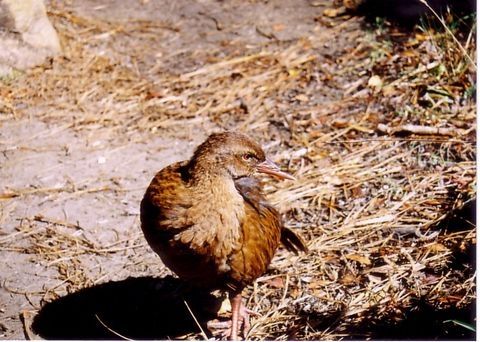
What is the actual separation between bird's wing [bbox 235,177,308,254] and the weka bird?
17cm

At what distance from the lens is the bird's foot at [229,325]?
3.95 metres

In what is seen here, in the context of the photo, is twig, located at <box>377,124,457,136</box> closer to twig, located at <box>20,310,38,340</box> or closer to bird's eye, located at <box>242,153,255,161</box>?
bird's eye, located at <box>242,153,255,161</box>

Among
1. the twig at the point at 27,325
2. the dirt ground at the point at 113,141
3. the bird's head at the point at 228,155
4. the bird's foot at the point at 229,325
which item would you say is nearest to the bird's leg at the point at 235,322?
the bird's foot at the point at 229,325

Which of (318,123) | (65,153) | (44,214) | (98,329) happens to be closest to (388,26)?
(318,123)

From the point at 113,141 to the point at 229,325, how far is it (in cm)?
199

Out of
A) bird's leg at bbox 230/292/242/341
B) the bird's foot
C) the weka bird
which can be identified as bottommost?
the bird's foot

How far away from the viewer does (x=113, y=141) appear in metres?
5.57

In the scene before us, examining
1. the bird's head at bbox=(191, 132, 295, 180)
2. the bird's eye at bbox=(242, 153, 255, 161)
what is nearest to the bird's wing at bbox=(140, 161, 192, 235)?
the bird's head at bbox=(191, 132, 295, 180)

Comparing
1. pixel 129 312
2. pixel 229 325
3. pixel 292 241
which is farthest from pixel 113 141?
pixel 229 325

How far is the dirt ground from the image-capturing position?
14.1ft

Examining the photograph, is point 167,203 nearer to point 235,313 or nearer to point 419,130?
point 235,313

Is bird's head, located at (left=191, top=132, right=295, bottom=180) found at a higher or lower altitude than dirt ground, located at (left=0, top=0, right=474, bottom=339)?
higher

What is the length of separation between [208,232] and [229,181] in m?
0.27

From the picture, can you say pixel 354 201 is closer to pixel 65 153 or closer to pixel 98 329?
pixel 98 329
